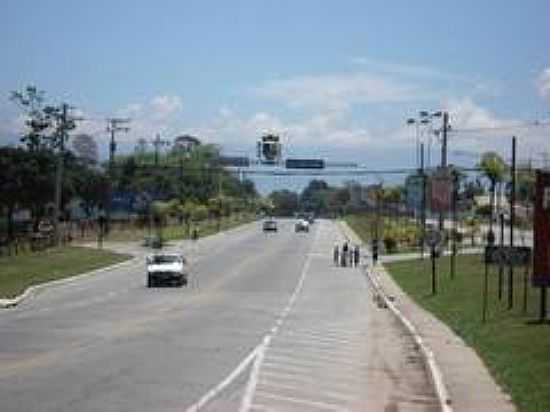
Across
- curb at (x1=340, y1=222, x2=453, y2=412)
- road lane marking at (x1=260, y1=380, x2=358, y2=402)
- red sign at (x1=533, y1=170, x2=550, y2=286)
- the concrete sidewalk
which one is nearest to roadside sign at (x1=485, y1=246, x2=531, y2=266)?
the concrete sidewalk

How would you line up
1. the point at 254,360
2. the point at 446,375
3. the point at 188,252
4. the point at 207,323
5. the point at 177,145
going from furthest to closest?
the point at 177,145 → the point at 188,252 → the point at 207,323 → the point at 254,360 → the point at 446,375

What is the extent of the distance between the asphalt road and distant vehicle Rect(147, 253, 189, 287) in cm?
132

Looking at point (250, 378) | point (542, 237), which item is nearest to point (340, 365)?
point (250, 378)

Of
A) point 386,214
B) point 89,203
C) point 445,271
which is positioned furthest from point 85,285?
point 386,214

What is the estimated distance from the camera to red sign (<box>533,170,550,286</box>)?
3133 cm

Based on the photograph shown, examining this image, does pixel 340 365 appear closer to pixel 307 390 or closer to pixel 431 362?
pixel 431 362

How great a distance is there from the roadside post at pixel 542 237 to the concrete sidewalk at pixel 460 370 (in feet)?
7.79

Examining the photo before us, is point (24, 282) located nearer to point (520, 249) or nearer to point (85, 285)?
point (85, 285)

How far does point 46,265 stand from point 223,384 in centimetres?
4946

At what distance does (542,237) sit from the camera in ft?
103

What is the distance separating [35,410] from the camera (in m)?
17.1

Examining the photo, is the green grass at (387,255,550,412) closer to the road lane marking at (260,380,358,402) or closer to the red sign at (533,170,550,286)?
the red sign at (533,170,550,286)

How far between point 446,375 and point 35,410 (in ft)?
27.8

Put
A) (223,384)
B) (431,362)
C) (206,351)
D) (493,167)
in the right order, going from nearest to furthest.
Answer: (223,384)
(431,362)
(206,351)
(493,167)
